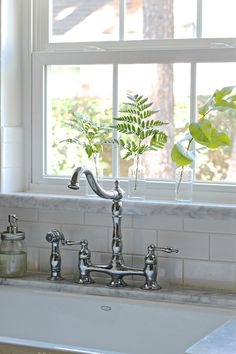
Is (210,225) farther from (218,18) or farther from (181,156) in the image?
(218,18)

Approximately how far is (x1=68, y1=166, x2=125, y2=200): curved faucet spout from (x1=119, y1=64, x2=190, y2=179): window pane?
26cm

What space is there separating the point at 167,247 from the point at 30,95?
89 centimetres

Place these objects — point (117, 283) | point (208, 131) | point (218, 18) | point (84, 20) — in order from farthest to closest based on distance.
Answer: point (84, 20), point (218, 18), point (117, 283), point (208, 131)

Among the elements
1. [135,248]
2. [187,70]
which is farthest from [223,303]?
[187,70]

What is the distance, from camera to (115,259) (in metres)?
2.81

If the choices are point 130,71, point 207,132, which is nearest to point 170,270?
point 207,132

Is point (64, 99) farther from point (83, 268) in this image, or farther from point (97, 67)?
point (83, 268)

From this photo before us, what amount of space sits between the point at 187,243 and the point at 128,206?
256 millimetres

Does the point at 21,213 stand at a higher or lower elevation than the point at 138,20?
lower

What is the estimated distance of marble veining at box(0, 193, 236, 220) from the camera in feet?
8.83

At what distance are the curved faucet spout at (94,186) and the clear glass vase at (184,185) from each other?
212 mm

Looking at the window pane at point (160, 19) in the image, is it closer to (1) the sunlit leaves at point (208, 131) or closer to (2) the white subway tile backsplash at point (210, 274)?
(1) the sunlit leaves at point (208, 131)

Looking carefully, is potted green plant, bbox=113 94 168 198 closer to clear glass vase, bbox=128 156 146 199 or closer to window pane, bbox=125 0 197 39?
clear glass vase, bbox=128 156 146 199

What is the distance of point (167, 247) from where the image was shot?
112 inches
